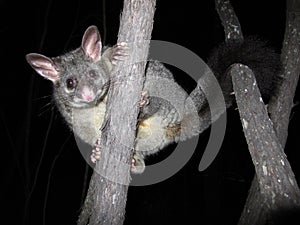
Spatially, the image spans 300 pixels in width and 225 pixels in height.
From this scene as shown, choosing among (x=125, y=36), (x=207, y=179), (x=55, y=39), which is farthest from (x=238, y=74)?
(x=55, y=39)

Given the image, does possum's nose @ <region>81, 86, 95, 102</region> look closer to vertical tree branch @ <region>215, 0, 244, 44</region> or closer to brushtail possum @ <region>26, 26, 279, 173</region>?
brushtail possum @ <region>26, 26, 279, 173</region>

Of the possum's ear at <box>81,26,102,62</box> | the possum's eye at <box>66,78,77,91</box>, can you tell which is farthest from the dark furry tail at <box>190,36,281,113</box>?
the possum's eye at <box>66,78,77,91</box>

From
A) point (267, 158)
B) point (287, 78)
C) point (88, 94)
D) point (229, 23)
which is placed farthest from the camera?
point (229, 23)

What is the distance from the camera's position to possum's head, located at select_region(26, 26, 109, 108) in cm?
303

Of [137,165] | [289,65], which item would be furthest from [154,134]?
[289,65]

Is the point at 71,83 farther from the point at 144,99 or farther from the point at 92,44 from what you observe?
the point at 144,99

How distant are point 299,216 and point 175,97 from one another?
1.82 metres

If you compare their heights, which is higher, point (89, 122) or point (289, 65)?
point (289, 65)

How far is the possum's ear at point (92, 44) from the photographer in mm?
2938

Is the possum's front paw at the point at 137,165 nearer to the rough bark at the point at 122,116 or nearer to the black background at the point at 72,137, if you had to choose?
the rough bark at the point at 122,116

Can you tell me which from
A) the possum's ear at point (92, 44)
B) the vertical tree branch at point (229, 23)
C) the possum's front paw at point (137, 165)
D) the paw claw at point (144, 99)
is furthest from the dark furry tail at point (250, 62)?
the possum's ear at point (92, 44)

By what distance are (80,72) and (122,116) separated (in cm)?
116

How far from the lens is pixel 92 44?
313 cm

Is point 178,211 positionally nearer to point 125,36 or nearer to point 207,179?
point 207,179
